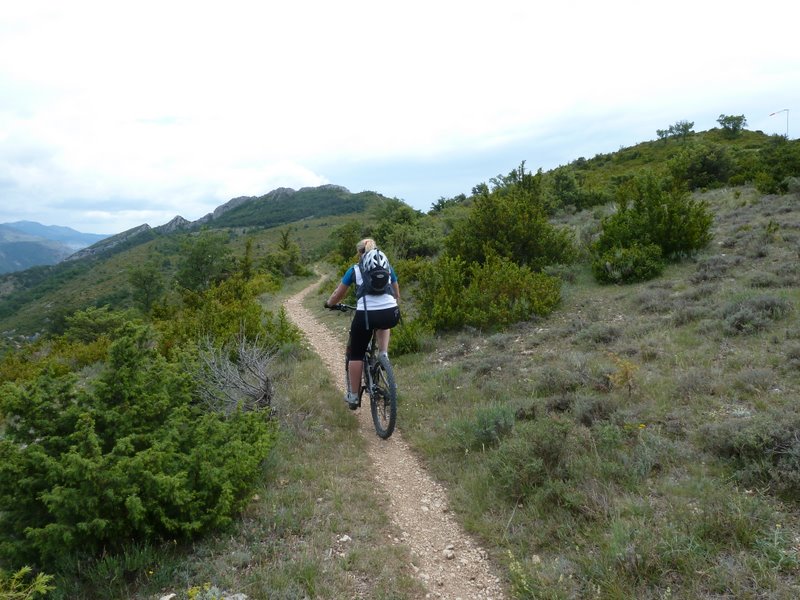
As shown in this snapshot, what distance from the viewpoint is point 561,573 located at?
3.02 metres

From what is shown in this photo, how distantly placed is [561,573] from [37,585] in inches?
118

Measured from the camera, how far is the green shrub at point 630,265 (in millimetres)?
9914

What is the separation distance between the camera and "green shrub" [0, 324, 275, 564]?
3.00 metres

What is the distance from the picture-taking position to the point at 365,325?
541cm

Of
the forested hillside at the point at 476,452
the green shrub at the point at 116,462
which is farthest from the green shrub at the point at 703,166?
the green shrub at the point at 116,462

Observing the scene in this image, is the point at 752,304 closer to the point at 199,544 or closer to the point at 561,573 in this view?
the point at 561,573

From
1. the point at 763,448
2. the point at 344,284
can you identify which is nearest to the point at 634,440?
the point at 763,448

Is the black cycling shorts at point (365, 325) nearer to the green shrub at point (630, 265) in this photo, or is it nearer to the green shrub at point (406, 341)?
the green shrub at point (406, 341)

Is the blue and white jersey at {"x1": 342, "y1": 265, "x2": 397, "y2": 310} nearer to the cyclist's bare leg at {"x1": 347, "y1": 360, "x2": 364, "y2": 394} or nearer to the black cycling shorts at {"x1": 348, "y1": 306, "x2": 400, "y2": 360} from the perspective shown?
the black cycling shorts at {"x1": 348, "y1": 306, "x2": 400, "y2": 360}

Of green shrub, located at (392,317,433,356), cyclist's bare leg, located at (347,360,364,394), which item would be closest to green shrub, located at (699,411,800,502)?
cyclist's bare leg, located at (347,360,364,394)

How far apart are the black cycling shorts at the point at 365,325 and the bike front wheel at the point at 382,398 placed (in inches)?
10.5

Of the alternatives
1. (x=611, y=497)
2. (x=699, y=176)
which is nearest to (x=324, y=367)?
(x=611, y=497)

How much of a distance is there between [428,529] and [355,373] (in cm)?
222

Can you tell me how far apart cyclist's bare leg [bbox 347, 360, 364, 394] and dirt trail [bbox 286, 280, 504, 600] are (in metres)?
0.53
